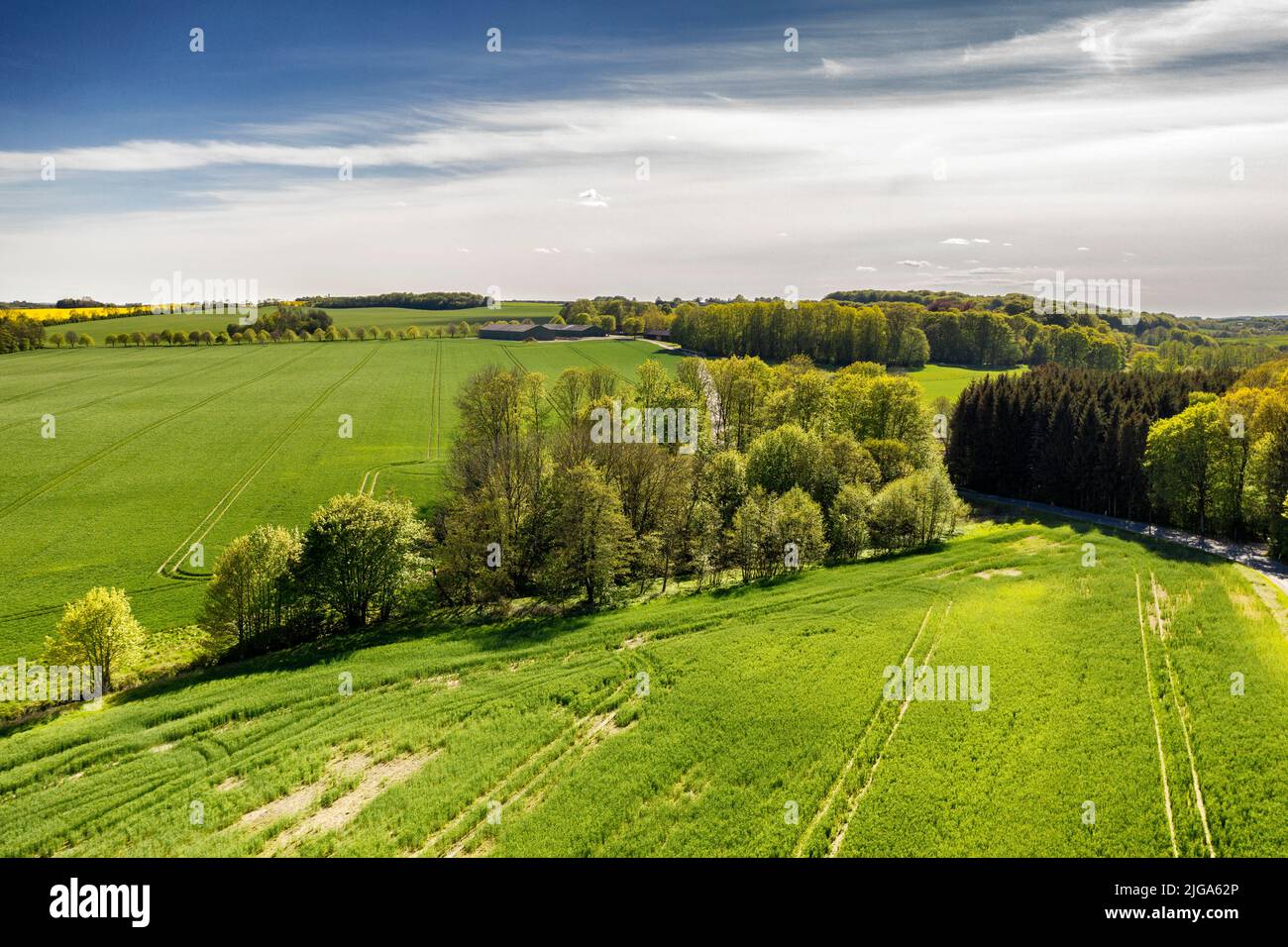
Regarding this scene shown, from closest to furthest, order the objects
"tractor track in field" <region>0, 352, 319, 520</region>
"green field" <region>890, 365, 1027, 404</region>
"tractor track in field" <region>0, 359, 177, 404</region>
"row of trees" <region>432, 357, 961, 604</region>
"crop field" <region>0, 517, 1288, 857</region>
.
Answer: "crop field" <region>0, 517, 1288, 857</region> → "row of trees" <region>432, 357, 961, 604</region> → "tractor track in field" <region>0, 352, 319, 520</region> → "tractor track in field" <region>0, 359, 177, 404</region> → "green field" <region>890, 365, 1027, 404</region>

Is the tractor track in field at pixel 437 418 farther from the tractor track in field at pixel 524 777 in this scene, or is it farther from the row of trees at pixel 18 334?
the row of trees at pixel 18 334

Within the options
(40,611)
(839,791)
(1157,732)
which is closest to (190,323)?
(40,611)

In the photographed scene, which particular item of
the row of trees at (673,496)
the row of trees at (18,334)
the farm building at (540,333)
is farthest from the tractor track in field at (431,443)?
the row of trees at (18,334)

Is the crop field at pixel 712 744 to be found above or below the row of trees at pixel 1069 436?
below

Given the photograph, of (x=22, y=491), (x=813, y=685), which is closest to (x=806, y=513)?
(x=813, y=685)

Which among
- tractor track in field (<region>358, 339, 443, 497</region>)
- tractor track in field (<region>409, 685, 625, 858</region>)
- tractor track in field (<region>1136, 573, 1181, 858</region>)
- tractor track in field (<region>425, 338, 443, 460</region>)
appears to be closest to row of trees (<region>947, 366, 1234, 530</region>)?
tractor track in field (<region>1136, 573, 1181, 858</region>)

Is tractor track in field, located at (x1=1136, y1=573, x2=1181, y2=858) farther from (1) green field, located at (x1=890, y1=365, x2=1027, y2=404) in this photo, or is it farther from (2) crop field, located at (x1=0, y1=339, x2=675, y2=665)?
(1) green field, located at (x1=890, y1=365, x2=1027, y2=404)
